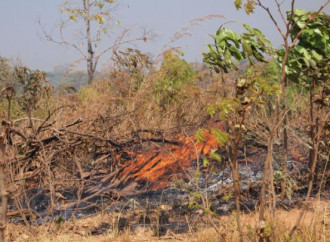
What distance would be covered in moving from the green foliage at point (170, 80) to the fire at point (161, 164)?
235 centimetres

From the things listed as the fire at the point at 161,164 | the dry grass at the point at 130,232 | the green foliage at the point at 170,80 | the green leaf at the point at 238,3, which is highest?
the green leaf at the point at 238,3

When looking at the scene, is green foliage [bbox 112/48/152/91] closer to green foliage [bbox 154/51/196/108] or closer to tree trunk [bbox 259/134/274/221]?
green foliage [bbox 154/51/196/108]

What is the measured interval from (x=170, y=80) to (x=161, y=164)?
3511 millimetres

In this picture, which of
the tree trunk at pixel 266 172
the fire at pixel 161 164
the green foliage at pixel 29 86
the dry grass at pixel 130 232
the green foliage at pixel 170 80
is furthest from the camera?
the green foliage at pixel 29 86

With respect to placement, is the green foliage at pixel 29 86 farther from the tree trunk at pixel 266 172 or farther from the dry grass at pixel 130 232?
the tree trunk at pixel 266 172

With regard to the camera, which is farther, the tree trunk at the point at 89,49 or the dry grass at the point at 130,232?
the tree trunk at the point at 89,49

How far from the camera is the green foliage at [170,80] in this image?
28.9ft

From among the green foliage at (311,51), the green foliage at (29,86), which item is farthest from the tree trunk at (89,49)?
the green foliage at (311,51)

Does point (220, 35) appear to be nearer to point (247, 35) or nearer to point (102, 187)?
point (247, 35)

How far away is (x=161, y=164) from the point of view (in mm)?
→ 6188

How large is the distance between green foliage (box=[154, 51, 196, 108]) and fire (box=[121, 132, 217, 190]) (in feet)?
7.71

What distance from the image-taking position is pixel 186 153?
638cm

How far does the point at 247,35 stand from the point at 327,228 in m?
1.83

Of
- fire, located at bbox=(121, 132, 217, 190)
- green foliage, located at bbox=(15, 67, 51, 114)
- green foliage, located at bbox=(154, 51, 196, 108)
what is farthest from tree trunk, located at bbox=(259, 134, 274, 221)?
green foliage, located at bbox=(15, 67, 51, 114)
